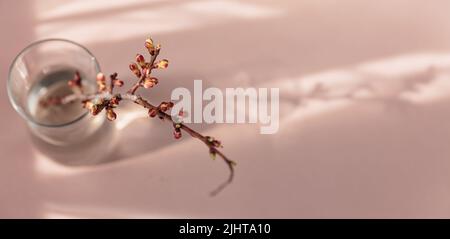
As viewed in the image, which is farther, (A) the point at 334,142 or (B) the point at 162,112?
(A) the point at 334,142

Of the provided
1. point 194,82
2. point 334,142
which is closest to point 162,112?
point 194,82
